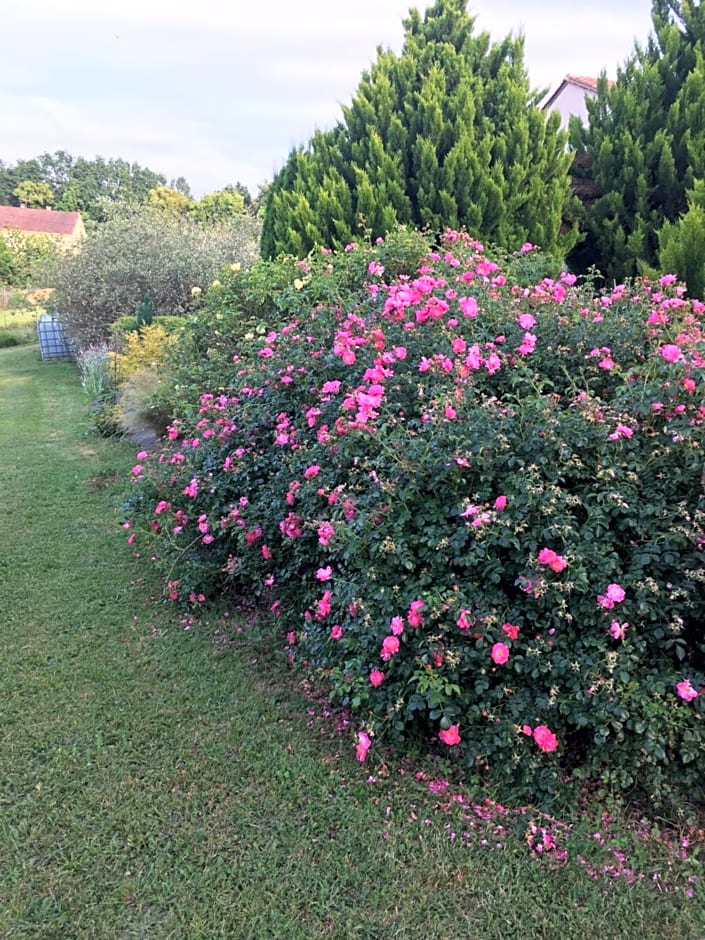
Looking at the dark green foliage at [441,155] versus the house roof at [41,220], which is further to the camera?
the house roof at [41,220]

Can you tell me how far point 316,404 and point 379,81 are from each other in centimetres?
396

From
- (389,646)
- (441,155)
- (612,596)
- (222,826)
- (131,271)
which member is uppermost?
(441,155)

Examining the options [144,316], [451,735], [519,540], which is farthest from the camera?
[144,316]

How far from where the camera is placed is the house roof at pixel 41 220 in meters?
38.2

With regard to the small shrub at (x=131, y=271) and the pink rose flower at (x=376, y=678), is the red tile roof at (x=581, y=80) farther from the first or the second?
the pink rose flower at (x=376, y=678)

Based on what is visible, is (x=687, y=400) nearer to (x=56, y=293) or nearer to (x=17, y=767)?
(x=17, y=767)

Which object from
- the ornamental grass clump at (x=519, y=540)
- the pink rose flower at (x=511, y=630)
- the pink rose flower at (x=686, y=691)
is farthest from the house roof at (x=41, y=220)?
the pink rose flower at (x=686, y=691)

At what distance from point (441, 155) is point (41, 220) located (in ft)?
136

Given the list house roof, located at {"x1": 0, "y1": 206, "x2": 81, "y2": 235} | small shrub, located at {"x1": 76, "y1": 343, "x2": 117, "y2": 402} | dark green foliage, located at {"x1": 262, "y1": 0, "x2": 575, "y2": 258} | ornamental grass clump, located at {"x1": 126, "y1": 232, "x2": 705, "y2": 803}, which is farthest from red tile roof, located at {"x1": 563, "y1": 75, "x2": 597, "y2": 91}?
house roof, located at {"x1": 0, "y1": 206, "x2": 81, "y2": 235}

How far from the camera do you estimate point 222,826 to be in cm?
183

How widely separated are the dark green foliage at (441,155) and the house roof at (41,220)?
37.7 metres

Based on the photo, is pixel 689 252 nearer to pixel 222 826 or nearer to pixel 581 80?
pixel 222 826

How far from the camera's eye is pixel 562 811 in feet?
5.92

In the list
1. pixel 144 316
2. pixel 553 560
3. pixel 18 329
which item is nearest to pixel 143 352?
pixel 144 316
